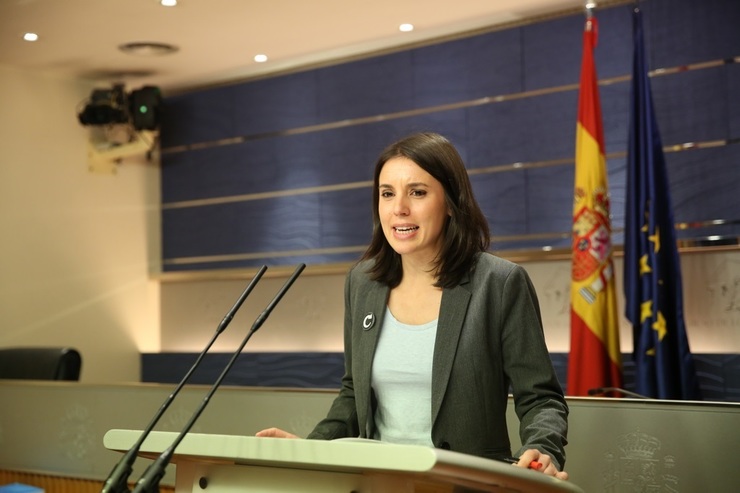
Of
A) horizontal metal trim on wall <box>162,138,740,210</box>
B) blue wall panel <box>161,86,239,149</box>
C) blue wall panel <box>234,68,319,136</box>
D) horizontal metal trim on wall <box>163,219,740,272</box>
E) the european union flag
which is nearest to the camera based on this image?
the european union flag

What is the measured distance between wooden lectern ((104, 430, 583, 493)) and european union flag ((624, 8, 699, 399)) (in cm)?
346

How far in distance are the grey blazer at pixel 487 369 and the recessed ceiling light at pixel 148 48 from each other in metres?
5.25

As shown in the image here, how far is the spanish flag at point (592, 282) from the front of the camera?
199 inches

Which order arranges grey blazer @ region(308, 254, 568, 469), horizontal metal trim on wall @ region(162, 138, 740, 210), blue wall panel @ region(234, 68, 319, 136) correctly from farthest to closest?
blue wall panel @ region(234, 68, 319, 136) < horizontal metal trim on wall @ region(162, 138, 740, 210) < grey blazer @ region(308, 254, 568, 469)

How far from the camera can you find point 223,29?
21.1 ft

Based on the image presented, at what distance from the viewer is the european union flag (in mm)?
4859

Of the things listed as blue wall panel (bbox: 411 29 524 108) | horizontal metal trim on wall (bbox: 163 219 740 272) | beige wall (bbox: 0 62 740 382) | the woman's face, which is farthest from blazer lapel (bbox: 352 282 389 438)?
beige wall (bbox: 0 62 740 382)

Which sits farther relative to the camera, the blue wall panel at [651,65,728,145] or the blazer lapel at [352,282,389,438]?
the blue wall panel at [651,65,728,145]

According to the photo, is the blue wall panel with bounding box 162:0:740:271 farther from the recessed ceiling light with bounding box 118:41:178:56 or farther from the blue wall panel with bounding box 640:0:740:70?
the recessed ceiling light with bounding box 118:41:178:56

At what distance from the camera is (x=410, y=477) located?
4.47 feet

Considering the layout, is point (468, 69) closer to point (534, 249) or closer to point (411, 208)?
point (534, 249)

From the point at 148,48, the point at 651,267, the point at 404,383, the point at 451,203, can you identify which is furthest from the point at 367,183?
the point at 404,383

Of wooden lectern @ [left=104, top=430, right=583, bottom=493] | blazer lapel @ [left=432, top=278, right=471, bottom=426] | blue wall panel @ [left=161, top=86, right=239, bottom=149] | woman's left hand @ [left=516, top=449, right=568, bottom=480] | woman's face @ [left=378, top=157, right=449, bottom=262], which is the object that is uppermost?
blue wall panel @ [left=161, top=86, right=239, bottom=149]

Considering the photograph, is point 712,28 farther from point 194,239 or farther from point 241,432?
point 194,239
